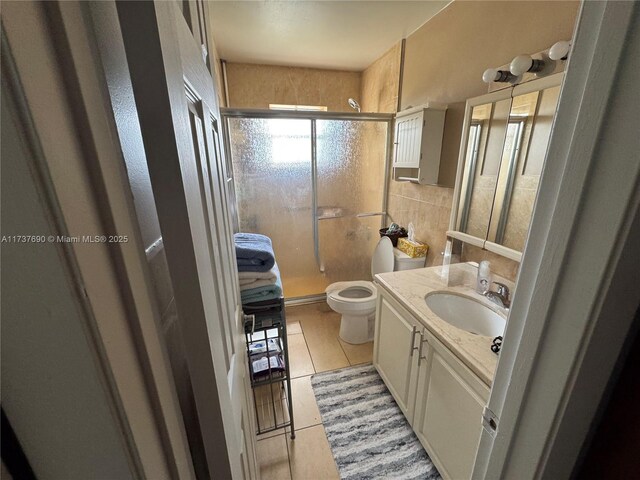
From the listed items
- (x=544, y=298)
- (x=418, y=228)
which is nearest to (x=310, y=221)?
(x=418, y=228)

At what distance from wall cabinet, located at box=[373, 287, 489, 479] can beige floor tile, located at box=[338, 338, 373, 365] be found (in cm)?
36

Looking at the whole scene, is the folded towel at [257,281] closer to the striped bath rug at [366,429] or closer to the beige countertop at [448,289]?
the beige countertop at [448,289]

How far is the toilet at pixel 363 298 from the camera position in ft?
6.81

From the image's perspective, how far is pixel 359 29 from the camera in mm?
1997

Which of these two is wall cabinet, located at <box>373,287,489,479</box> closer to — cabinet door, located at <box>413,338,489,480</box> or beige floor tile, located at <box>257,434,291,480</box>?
cabinet door, located at <box>413,338,489,480</box>

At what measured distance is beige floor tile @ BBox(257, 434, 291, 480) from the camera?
4.38 feet

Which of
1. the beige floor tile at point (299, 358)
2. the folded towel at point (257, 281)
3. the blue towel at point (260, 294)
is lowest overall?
the beige floor tile at point (299, 358)

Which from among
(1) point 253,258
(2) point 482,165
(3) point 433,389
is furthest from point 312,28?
(3) point 433,389

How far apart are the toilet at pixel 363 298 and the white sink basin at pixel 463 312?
24.3 inches

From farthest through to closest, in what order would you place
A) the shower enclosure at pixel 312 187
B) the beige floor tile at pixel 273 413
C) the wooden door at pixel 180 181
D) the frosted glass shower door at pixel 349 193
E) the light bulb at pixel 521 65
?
1. the frosted glass shower door at pixel 349 193
2. the shower enclosure at pixel 312 187
3. the beige floor tile at pixel 273 413
4. the light bulb at pixel 521 65
5. the wooden door at pixel 180 181

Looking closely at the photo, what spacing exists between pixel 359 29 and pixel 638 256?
2283 millimetres

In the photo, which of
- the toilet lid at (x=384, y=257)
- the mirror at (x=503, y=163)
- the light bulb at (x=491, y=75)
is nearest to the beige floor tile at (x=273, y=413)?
the toilet lid at (x=384, y=257)

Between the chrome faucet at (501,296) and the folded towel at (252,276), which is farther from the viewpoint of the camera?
the chrome faucet at (501,296)

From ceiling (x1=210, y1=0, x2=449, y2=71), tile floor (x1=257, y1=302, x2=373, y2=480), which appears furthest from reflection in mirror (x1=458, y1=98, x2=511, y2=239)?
tile floor (x1=257, y1=302, x2=373, y2=480)
